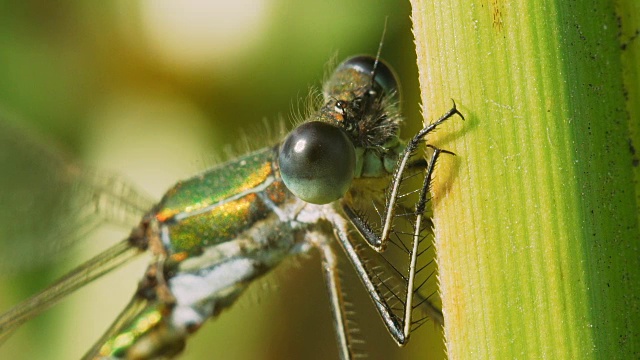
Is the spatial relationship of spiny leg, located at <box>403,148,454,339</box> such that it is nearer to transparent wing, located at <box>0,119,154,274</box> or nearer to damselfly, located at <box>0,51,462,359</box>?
damselfly, located at <box>0,51,462,359</box>

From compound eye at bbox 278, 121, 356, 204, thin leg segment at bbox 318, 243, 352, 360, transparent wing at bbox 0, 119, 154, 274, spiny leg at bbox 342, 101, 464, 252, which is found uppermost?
transparent wing at bbox 0, 119, 154, 274

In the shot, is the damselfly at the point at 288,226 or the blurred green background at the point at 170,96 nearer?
the damselfly at the point at 288,226

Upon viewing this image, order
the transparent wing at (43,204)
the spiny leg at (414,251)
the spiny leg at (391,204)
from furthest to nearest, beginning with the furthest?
1. the transparent wing at (43,204)
2. the spiny leg at (414,251)
3. the spiny leg at (391,204)

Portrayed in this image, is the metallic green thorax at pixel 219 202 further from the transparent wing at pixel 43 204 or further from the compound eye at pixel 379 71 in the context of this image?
the transparent wing at pixel 43 204

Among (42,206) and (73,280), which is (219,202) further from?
(42,206)

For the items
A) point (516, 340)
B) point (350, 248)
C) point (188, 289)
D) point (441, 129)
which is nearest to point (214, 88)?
point (188, 289)

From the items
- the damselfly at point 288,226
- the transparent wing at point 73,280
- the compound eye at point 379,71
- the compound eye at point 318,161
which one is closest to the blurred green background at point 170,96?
the transparent wing at point 73,280

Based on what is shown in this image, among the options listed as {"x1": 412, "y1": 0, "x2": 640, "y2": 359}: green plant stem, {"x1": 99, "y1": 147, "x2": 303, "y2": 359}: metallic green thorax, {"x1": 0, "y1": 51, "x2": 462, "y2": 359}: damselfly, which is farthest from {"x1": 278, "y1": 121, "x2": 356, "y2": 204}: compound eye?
{"x1": 412, "y1": 0, "x2": 640, "y2": 359}: green plant stem
